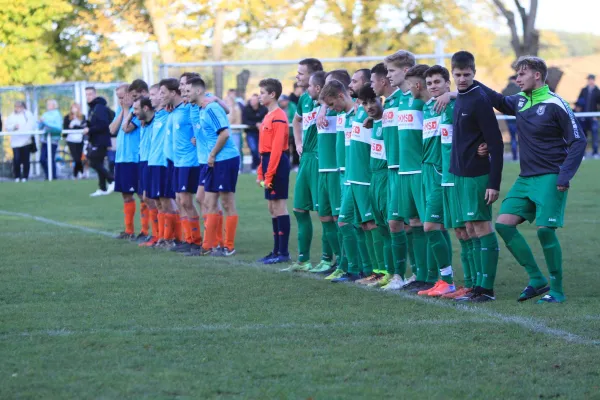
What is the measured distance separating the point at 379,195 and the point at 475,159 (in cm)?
133

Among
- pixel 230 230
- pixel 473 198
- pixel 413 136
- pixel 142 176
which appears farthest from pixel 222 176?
pixel 473 198

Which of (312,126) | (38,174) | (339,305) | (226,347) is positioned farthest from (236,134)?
(226,347)

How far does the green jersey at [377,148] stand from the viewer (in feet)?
30.7

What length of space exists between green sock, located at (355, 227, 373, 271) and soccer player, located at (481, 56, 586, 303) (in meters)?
1.81

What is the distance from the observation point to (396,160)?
9062 millimetres

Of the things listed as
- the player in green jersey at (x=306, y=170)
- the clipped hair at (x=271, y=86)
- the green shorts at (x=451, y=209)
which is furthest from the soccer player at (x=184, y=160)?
the green shorts at (x=451, y=209)

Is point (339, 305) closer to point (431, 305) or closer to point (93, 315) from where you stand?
point (431, 305)

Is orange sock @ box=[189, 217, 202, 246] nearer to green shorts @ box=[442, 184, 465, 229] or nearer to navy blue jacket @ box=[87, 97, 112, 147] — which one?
green shorts @ box=[442, 184, 465, 229]

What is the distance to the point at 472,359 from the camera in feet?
20.3

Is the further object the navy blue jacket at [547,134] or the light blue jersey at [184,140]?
the light blue jersey at [184,140]

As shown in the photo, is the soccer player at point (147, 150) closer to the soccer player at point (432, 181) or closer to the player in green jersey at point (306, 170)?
the player in green jersey at point (306, 170)

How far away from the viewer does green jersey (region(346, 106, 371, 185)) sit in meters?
9.60

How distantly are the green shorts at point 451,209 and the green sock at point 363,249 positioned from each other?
1.53 m

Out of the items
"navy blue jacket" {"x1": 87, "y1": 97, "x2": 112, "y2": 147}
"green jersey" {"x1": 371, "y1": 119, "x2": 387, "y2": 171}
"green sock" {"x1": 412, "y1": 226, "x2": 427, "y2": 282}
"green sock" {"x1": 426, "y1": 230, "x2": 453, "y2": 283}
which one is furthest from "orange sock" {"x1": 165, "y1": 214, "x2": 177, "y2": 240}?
"navy blue jacket" {"x1": 87, "y1": 97, "x2": 112, "y2": 147}
